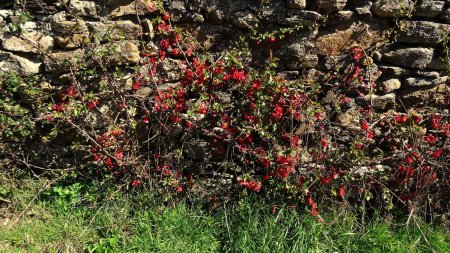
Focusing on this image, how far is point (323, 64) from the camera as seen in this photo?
10.9 ft

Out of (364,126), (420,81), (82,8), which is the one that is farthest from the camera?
(420,81)

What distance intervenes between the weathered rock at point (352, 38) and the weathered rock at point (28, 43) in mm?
2137

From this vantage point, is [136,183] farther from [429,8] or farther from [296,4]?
[429,8]

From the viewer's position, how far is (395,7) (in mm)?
3145

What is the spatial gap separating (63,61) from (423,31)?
9.35 feet

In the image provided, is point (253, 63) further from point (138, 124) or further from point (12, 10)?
point (12, 10)

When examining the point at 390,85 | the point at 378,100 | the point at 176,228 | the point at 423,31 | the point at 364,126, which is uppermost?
the point at 423,31

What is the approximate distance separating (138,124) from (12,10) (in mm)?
1247

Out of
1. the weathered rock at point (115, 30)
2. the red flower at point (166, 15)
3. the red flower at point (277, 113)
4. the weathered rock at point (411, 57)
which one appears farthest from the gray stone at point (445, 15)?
the weathered rock at point (115, 30)

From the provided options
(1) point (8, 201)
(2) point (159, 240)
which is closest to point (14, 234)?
(1) point (8, 201)

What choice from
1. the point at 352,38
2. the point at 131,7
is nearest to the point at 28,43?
the point at 131,7

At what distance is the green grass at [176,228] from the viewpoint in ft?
9.54

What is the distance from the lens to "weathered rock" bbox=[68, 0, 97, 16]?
300 cm

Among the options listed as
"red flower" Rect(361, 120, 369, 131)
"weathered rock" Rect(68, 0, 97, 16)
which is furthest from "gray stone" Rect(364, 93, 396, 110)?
"weathered rock" Rect(68, 0, 97, 16)
